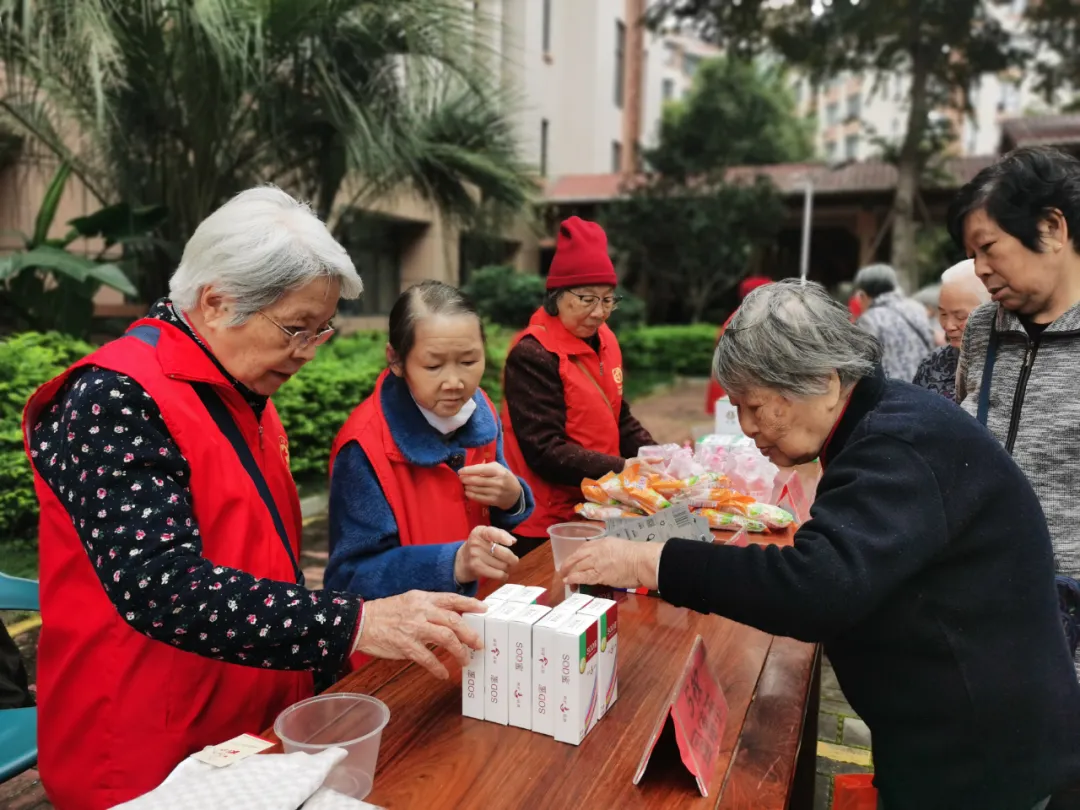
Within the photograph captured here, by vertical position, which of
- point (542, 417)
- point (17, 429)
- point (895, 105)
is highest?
point (895, 105)

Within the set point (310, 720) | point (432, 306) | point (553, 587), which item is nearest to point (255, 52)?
point (432, 306)

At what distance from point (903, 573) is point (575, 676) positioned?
0.53 meters

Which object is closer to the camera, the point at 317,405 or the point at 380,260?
the point at 317,405

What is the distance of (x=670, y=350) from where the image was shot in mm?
16297

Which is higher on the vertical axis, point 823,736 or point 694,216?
point 694,216

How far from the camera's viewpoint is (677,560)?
1.36 metres

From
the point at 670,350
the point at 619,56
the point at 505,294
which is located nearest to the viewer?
the point at 505,294

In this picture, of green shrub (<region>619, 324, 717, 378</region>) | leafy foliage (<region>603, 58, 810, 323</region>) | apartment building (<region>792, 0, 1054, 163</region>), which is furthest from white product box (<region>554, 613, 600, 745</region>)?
apartment building (<region>792, 0, 1054, 163</region>)

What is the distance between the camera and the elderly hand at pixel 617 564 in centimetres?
140

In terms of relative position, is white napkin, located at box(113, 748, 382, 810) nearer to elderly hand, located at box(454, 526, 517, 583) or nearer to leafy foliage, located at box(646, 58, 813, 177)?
elderly hand, located at box(454, 526, 517, 583)

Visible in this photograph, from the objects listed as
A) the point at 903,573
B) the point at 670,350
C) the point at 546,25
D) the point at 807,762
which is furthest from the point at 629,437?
the point at 546,25

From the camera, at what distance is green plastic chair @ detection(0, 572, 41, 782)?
186 centimetres

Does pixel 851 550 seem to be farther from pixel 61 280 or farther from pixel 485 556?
pixel 61 280

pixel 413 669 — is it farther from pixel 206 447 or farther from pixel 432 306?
pixel 432 306
